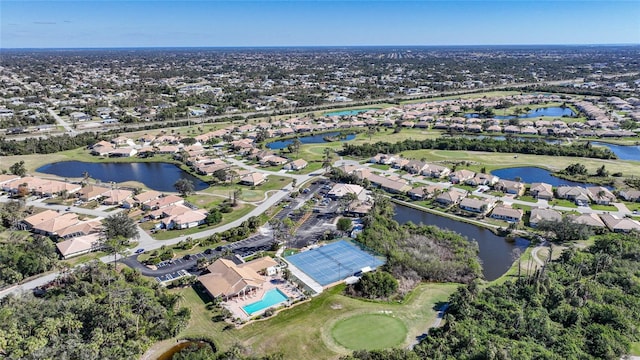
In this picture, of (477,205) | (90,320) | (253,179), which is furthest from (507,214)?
(90,320)

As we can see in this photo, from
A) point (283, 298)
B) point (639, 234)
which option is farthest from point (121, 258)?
point (639, 234)

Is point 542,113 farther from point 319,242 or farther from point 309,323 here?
point 309,323

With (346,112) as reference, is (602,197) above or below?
below

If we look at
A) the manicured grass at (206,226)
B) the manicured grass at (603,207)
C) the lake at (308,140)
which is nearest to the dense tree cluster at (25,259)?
the manicured grass at (206,226)

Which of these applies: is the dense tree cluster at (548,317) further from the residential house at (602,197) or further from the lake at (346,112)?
the lake at (346,112)

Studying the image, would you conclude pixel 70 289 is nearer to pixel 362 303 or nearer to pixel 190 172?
pixel 362 303

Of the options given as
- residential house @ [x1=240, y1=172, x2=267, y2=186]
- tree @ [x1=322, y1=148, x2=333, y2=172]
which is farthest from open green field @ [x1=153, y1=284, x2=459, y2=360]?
tree @ [x1=322, y1=148, x2=333, y2=172]

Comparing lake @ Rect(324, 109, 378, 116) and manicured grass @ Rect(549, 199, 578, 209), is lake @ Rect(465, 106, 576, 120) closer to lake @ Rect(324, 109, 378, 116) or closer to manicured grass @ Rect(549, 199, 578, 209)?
lake @ Rect(324, 109, 378, 116)
